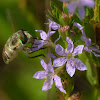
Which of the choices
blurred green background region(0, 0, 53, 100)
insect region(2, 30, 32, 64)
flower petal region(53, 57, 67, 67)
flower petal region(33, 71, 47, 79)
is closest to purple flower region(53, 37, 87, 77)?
flower petal region(53, 57, 67, 67)

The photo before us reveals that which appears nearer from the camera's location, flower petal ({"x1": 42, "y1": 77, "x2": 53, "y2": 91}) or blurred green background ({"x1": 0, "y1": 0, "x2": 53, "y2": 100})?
flower petal ({"x1": 42, "y1": 77, "x2": 53, "y2": 91})

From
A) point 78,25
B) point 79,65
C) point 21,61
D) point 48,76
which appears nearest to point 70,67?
point 79,65

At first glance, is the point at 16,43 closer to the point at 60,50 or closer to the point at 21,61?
the point at 60,50

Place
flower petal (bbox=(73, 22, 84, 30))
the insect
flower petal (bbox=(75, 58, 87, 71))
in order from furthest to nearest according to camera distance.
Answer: the insect → flower petal (bbox=(73, 22, 84, 30)) → flower petal (bbox=(75, 58, 87, 71))

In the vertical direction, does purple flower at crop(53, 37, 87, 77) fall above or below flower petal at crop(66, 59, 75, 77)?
above

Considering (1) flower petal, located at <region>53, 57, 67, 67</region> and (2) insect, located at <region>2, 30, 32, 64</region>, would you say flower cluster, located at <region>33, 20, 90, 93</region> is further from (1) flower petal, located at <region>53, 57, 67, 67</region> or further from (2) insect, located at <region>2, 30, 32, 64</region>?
(2) insect, located at <region>2, 30, 32, 64</region>

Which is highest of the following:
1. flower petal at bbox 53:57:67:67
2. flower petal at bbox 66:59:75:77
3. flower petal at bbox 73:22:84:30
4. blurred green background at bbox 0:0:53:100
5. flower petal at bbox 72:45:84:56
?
flower petal at bbox 73:22:84:30

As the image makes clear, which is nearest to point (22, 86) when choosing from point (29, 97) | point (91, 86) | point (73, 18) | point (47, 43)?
point (29, 97)
